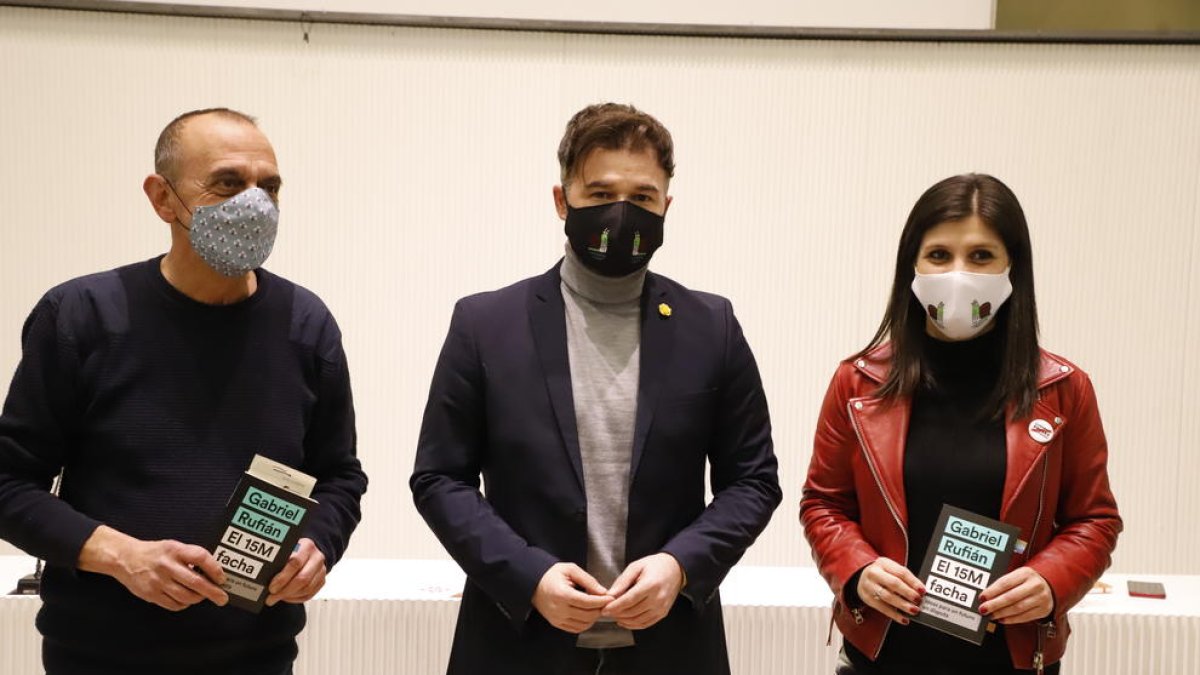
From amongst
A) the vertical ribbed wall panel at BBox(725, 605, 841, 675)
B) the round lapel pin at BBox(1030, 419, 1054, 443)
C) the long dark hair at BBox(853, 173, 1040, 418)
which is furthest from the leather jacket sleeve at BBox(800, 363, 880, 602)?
the vertical ribbed wall panel at BBox(725, 605, 841, 675)

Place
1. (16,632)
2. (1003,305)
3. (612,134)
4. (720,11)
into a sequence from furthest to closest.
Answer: (720,11) < (16,632) < (1003,305) < (612,134)

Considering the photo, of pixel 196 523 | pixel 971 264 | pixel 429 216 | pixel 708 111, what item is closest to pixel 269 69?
pixel 429 216

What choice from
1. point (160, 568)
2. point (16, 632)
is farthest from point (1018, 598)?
point (16, 632)

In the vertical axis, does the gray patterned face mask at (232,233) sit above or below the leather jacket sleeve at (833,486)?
above

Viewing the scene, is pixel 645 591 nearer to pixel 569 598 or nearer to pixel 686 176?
pixel 569 598

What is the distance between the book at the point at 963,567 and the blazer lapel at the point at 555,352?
25.5 inches

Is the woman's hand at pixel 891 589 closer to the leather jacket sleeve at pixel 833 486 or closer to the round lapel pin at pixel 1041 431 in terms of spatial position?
the leather jacket sleeve at pixel 833 486

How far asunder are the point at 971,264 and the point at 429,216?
2.26 meters

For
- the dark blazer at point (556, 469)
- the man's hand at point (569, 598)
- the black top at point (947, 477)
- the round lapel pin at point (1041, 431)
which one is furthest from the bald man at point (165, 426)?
the round lapel pin at point (1041, 431)

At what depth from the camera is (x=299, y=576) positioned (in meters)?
1.90

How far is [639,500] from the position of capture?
6.38ft

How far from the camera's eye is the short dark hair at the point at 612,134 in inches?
78.6

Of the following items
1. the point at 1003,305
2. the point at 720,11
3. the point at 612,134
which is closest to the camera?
the point at 612,134

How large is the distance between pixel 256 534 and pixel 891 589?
111 centimetres
